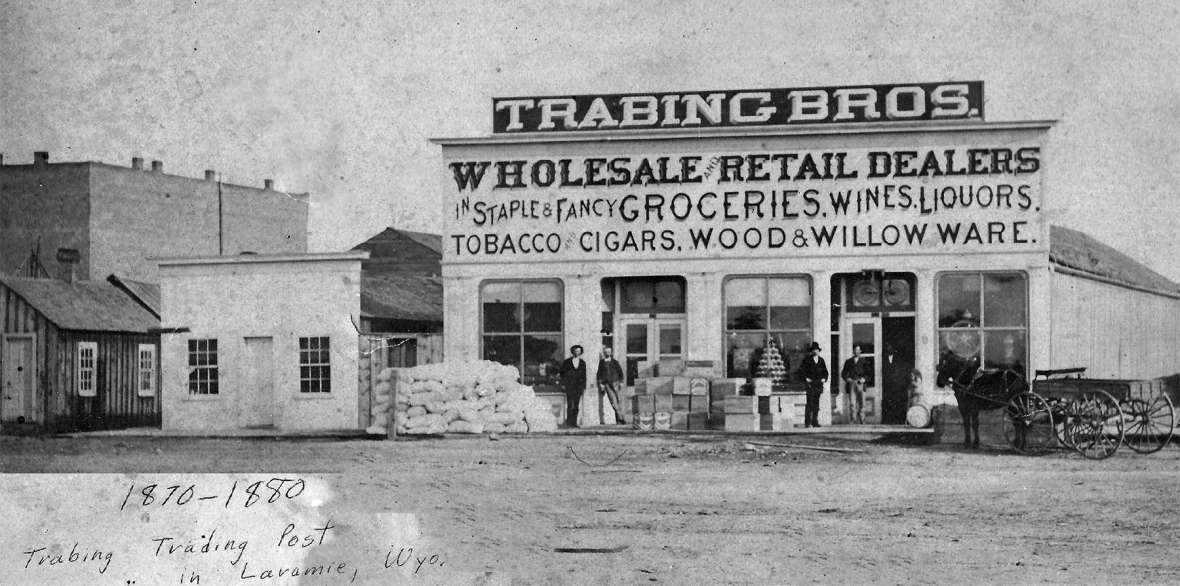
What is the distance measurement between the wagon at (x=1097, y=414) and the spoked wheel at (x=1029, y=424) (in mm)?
13

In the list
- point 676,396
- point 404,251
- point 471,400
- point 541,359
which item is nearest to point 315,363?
point 404,251

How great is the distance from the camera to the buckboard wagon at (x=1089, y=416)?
1683 centimetres

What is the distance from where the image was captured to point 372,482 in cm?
1688

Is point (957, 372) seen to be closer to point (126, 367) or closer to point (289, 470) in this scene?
point (289, 470)

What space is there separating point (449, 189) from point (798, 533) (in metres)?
7.37

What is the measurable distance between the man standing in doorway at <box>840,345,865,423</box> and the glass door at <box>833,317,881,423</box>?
5 centimetres

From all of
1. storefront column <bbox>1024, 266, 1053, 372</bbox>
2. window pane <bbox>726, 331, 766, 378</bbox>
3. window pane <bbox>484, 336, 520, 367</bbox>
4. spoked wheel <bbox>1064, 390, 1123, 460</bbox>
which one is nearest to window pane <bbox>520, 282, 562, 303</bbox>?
window pane <bbox>484, 336, 520, 367</bbox>

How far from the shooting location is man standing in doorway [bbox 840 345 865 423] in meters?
19.2

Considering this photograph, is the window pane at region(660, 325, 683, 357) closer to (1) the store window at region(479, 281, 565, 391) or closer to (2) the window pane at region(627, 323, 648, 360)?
(2) the window pane at region(627, 323, 648, 360)

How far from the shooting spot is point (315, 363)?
62.7 ft

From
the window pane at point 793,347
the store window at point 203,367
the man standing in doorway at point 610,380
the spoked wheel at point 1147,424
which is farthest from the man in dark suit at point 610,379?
the spoked wheel at point 1147,424

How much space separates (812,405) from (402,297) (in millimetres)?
6225

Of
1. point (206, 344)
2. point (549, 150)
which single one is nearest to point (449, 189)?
point (549, 150)

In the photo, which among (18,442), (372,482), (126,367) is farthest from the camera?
(126,367)
